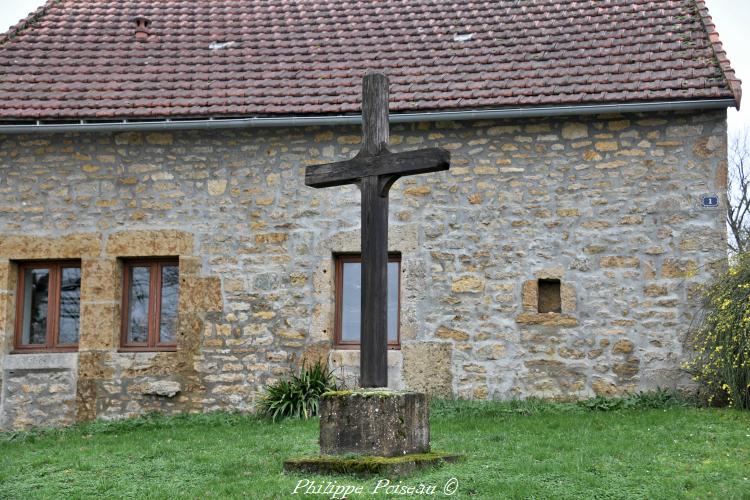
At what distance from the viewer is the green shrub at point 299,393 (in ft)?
33.3

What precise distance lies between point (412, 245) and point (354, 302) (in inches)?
37.1

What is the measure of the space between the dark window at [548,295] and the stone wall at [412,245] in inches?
5.2

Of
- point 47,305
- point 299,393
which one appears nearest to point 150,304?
point 47,305

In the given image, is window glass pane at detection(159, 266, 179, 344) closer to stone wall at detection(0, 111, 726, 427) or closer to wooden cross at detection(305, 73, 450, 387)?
stone wall at detection(0, 111, 726, 427)

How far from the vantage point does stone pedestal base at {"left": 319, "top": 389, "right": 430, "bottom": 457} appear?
21.2ft

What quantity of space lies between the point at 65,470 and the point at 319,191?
4.31 meters

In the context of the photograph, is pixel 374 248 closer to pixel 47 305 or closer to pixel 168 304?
pixel 168 304

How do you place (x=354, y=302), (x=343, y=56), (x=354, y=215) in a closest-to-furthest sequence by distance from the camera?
1. (x=354, y=215)
2. (x=354, y=302)
3. (x=343, y=56)

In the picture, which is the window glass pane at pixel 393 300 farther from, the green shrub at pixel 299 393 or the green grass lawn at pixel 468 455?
the green grass lawn at pixel 468 455

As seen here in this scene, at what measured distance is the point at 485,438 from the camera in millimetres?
8266

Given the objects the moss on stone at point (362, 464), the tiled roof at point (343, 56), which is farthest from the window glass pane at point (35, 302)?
the moss on stone at point (362, 464)

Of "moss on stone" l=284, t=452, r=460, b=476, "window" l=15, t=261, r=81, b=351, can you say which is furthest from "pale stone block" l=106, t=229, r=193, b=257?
"moss on stone" l=284, t=452, r=460, b=476

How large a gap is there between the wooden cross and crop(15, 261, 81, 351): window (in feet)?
17.6

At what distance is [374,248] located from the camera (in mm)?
6867
